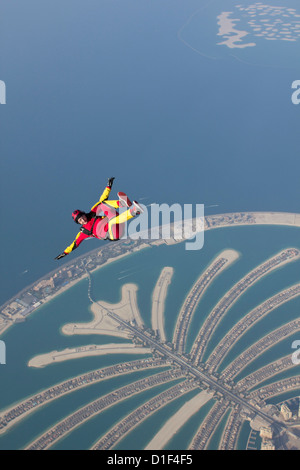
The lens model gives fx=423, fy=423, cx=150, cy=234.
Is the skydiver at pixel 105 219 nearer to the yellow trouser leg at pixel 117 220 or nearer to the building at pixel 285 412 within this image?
the yellow trouser leg at pixel 117 220

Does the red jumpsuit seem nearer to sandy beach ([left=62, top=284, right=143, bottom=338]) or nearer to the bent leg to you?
the bent leg

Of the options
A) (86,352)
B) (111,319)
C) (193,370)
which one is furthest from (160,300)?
(86,352)

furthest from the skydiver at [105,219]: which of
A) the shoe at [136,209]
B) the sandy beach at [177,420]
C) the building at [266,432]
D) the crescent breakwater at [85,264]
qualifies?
the crescent breakwater at [85,264]

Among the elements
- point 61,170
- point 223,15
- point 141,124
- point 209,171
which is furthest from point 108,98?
point 223,15

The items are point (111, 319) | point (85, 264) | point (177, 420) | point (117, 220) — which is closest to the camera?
point (117, 220)

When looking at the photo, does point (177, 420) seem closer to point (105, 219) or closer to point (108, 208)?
point (105, 219)

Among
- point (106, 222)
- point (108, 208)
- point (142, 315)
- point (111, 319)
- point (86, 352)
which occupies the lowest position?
point (86, 352)

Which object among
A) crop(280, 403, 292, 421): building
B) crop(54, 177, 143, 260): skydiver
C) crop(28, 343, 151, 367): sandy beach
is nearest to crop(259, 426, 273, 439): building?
crop(280, 403, 292, 421): building
